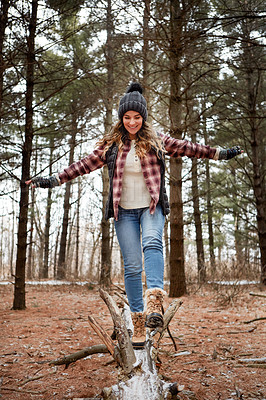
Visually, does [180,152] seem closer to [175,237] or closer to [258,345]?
[258,345]

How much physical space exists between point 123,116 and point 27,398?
2492 mm

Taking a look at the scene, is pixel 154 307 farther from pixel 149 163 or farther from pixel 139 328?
pixel 149 163

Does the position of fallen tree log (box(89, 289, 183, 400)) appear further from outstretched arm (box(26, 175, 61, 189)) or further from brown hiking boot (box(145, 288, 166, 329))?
outstretched arm (box(26, 175, 61, 189))

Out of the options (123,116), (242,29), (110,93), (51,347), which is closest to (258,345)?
(51,347)

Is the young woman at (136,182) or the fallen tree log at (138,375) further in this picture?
the young woman at (136,182)

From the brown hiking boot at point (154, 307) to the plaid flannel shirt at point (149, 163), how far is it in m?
0.68

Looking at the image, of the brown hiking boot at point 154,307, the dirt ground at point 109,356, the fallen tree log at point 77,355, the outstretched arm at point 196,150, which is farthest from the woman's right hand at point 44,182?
the dirt ground at point 109,356

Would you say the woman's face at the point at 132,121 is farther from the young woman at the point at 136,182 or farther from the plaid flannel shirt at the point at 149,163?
the plaid flannel shirt at the point at 149,163

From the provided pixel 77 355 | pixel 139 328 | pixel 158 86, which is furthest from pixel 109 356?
pixel 158 86

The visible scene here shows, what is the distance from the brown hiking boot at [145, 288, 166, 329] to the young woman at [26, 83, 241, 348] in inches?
4.6

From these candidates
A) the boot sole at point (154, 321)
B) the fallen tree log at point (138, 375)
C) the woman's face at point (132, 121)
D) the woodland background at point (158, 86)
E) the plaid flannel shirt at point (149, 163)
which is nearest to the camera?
the fallen tree log at point (138, 375)

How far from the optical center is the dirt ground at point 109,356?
8.57 ft

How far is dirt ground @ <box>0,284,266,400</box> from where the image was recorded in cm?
261

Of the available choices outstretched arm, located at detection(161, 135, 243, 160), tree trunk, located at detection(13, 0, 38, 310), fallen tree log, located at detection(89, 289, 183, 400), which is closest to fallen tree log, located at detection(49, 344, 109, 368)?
fallen tree log, located at detection(89, 289, 183, 400)
